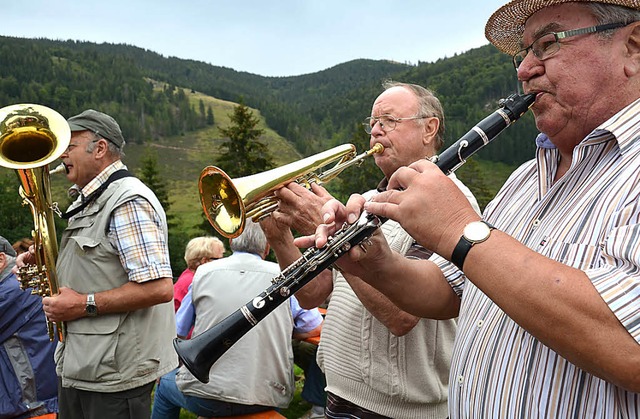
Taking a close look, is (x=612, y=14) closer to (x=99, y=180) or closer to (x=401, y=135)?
(x=401, y=135)

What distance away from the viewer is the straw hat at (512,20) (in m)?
1.92

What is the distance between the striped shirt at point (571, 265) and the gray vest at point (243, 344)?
8.94 ft

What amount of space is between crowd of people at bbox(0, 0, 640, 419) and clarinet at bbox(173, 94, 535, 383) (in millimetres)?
68

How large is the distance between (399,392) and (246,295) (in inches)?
80.1

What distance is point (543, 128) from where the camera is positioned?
1.95 m

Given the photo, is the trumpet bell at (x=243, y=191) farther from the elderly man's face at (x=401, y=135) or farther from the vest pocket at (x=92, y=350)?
the vest pocket at (x=92, y=350)

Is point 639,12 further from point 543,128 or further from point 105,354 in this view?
point 105,354

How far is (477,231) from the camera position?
1.58 m

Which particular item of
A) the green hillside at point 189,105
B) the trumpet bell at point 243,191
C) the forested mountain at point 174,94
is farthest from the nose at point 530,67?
the forested mountain at point 174,94

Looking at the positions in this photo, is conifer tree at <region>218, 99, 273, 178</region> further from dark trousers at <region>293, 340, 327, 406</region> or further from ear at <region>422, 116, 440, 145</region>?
ear at <region>422, 116, 440, 145</region>

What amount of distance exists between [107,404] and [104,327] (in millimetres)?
528

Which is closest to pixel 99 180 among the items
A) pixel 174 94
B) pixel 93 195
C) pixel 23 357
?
pixel 93 195

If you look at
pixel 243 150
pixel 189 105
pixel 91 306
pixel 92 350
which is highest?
pixel 189 105

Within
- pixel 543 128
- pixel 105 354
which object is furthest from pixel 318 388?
pixel 543 128
